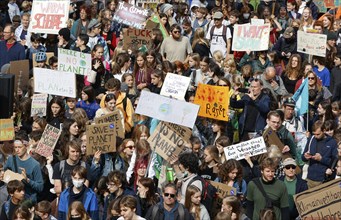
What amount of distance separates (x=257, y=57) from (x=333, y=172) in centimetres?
658

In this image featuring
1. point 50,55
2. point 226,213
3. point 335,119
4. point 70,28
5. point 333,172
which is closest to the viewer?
point 226,213

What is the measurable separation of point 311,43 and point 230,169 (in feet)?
24.6

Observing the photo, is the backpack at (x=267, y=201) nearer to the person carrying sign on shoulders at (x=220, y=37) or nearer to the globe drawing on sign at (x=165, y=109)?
the globe drawing on sign at (x=165, y=109)

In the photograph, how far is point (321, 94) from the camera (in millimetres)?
21531

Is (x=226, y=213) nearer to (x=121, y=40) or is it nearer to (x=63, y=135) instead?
(x=63, y=135)

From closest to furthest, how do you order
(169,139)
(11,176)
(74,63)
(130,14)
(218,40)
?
(11,176) < (169,139) < (74,63) < (218,40) < (130,14)

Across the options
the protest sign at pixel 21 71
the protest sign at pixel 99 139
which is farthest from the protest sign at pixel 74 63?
the protest sign at pixel 99 139

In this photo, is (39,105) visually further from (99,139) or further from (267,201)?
(267,201)

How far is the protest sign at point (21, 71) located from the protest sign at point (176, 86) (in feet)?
9.77

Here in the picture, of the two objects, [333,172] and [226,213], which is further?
[333,172]

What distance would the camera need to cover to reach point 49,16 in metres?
25.3

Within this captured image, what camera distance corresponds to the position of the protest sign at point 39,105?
20.2 m

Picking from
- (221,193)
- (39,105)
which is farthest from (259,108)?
(221,193)

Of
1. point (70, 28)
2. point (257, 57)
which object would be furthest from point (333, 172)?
point (70, 28)
